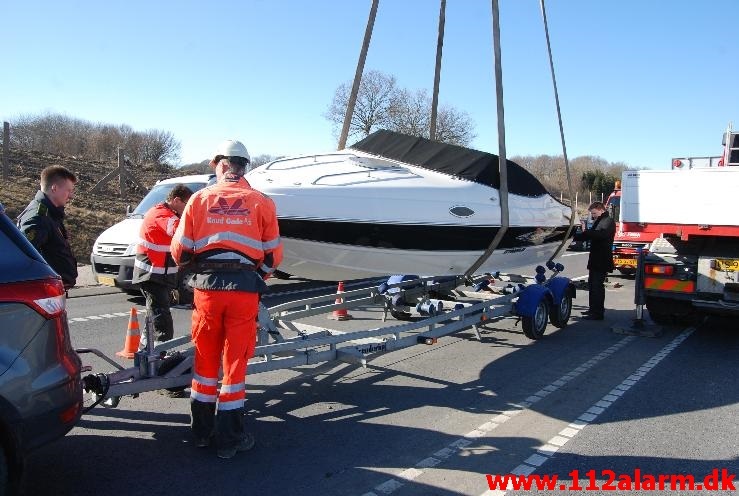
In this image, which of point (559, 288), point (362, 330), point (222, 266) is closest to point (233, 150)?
point (222, 266)

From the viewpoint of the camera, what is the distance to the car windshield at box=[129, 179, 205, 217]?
32.4 feet

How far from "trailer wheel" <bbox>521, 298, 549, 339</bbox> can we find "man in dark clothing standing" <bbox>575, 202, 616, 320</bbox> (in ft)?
5.10

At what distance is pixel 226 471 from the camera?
3.39 meters

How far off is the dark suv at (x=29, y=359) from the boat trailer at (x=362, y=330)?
619 mm

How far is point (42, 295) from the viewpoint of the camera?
2721 mm

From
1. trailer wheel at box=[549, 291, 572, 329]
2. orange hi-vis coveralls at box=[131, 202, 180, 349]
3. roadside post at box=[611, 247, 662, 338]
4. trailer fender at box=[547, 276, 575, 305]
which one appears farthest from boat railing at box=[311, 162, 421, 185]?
roadside post at box=[611, 247, 662, 338]

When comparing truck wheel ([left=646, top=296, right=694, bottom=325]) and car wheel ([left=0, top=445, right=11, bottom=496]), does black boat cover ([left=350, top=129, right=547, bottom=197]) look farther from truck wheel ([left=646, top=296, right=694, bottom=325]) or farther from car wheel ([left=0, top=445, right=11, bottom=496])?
car wheel ([left=0, top=445, right=11, bottom=496])

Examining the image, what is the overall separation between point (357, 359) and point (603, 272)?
500 centimetres

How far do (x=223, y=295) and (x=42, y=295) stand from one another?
1028 millimetres

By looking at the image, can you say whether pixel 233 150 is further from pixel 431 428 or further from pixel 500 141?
pixel 500 141

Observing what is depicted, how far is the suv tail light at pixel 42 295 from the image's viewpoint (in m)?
2.62

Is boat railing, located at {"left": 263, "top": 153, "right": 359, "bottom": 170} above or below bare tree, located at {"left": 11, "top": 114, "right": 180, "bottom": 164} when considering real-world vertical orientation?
below

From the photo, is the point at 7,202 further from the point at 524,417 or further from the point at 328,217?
the point at 524,417

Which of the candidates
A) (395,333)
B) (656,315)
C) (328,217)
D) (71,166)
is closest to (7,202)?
(71,166)
